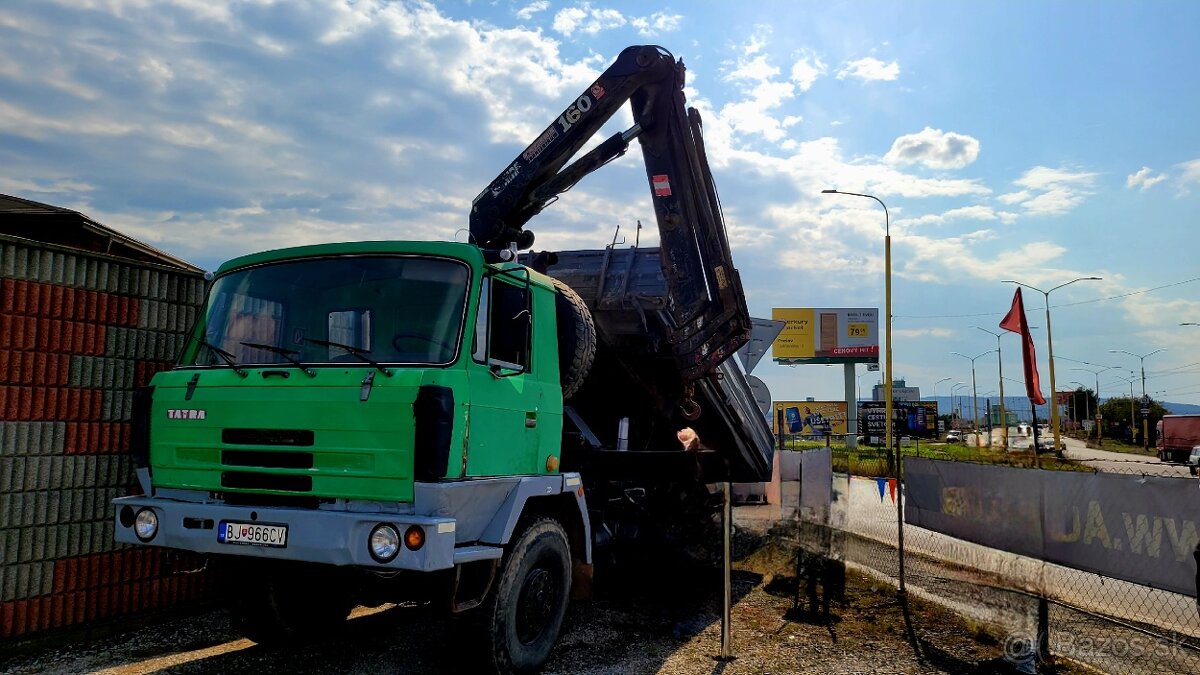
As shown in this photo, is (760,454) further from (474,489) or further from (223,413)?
(223,413)

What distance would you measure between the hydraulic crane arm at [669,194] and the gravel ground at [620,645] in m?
2.34

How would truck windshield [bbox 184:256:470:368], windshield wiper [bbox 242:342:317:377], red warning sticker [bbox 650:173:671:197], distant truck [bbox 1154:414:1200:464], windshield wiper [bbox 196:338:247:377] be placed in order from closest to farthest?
windshield wiper [bbox 242:342:317:377] → truck windshield [bbox 184:256:470:368] → windshield wiper [bbox 196:338:247:377] → red warning sticker [bbox 650:173:671:197] → distant truck [bbox 1154:414:1200:464]

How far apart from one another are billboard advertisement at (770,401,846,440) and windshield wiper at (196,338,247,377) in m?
62.7

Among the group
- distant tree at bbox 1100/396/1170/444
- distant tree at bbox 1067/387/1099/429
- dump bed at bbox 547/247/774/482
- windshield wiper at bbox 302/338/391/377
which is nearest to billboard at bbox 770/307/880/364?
distant tree at bbox 1100/396/1170/444

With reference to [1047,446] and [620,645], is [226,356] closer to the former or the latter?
[620,645]

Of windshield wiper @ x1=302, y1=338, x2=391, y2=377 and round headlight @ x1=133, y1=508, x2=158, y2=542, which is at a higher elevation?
windshield wiper @ x1=302, y1=338, x2=391, y2=377

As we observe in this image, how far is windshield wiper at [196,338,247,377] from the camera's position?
5074 millimetres

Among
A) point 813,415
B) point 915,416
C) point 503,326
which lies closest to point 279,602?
point 503,326

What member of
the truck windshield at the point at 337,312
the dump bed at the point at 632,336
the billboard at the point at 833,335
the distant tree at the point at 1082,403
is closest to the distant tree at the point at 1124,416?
the distant tree at the point at 1082,403

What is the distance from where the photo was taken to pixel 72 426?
626 cm

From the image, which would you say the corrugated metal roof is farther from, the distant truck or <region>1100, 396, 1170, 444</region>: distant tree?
<region>1100, 396, 1170, 444</region>: distant tree

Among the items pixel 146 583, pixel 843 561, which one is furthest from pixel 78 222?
pixel 843 561

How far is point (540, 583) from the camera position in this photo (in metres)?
5.64

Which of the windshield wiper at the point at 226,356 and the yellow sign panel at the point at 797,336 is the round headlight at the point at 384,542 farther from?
the yellow sign panel at the point at 797,336
